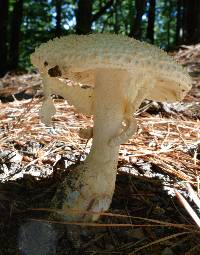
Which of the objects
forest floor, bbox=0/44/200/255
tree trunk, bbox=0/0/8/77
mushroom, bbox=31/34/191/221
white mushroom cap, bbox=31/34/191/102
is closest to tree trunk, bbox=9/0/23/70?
tree trunk, bbox=0/0/8/77

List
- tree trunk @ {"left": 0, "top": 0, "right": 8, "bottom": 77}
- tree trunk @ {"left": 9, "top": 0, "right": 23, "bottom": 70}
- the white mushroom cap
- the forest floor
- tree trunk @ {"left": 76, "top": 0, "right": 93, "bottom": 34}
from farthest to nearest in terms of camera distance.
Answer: tree trunk @ {"left": 9, "top": 0, "right": 23, "bottom": 70}
tree trunk @ {"left": 0, "top": 0, "right": 8, "bottom": 77}
tree trunk @ {"left": 76, "top": 0, "right": 93, "bottom": 34}
the forest floor
the white mushroom cap

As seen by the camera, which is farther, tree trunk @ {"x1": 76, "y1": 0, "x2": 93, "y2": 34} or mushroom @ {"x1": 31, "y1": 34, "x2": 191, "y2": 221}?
tree trunk @ {"x1": 76, "y1": 0, "x2": 93, "y2": 34}

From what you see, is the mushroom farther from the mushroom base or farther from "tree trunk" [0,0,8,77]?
"tree trunk" [0,0,8,77]

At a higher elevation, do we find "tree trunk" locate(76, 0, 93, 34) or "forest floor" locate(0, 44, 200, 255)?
"tree trunk" locate(76, 0, 93, 34)

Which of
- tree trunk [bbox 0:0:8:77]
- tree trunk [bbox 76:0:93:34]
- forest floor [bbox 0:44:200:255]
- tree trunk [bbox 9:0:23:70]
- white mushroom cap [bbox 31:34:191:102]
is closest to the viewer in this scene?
white mushroom cap [bbox 31:34:191:102]

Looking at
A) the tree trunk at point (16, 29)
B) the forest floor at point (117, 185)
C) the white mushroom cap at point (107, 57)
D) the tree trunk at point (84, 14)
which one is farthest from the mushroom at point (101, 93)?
the tree trunk at point (16, 29)

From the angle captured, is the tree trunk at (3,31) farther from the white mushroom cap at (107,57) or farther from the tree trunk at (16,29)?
the white mushroom cap at (107,57)
